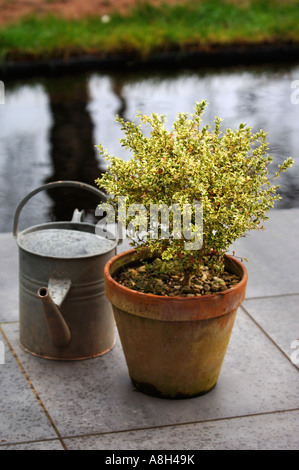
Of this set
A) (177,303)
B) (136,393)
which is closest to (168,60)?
(136,393)

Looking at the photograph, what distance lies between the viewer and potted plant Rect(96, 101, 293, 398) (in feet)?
9.83

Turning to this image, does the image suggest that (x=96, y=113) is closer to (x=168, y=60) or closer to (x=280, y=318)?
(x=168, y=60)

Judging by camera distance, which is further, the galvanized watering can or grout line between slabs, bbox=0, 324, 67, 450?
the galvanized watering can

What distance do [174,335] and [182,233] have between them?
46 centimetres

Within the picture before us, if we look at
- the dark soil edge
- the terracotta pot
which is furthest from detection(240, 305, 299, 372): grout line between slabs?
the dark soil edge

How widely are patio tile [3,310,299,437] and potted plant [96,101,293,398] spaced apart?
10 cm

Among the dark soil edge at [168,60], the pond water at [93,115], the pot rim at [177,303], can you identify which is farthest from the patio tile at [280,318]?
the dark soil edge at [168,60]

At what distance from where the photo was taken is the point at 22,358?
3611 mm

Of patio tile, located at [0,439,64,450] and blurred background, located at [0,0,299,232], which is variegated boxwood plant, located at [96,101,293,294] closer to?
patio tile, located at [0,439,64,450]

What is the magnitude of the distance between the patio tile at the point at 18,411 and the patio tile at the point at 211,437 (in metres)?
0.16

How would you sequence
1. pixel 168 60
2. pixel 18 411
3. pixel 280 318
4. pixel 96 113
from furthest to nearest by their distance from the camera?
pixel 168 60 < pixel 96 113 < pixel 280 318 < pixel 18 411

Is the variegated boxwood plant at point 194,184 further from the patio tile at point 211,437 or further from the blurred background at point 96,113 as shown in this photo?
the blurred background at point 96,113

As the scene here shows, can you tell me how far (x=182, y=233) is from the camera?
3.00 metres
